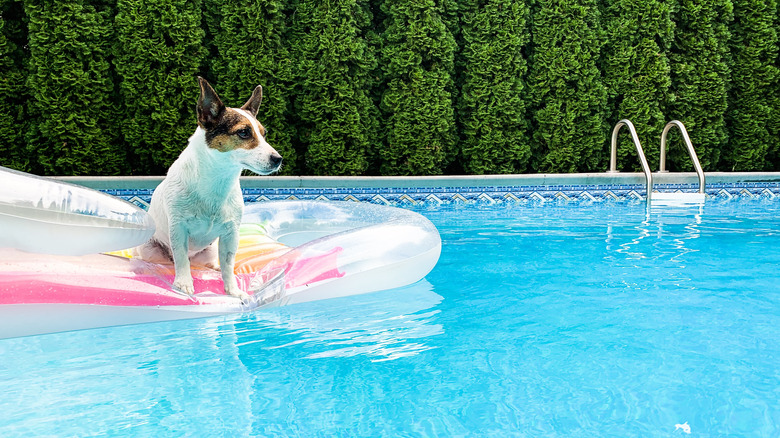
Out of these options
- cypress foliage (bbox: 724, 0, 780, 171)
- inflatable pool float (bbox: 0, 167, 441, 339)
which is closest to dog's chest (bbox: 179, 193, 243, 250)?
inflatable pool float (bbox: 0, 167, 441, 339)

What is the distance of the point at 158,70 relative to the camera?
771 centimetres

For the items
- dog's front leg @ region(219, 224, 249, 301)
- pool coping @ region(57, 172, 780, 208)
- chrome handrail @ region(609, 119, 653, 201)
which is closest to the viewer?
dog's front leg @ region(219, 224, 249, 301)

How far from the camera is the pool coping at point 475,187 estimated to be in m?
7.30

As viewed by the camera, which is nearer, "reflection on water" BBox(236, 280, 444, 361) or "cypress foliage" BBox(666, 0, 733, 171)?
"reflection on water" BBox(236, 280, 444, 361)

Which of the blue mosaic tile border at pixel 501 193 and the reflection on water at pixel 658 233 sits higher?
the blue mosaic tile border at pixel 501 193

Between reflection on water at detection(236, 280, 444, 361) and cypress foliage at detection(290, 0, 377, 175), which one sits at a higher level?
cypress foliage at detection(290, 0, 377, 175)

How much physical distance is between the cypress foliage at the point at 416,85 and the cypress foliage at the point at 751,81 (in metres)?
4.45

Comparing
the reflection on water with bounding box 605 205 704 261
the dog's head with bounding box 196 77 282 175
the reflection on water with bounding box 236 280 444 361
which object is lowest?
A: the reflection on water with bounding box 605 205 704 261

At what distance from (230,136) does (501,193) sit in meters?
5.69

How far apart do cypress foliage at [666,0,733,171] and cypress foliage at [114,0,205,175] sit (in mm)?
6692

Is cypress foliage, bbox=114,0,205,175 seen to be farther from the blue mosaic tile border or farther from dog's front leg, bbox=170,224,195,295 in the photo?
dog's front leg, bbox=170,224,195,295

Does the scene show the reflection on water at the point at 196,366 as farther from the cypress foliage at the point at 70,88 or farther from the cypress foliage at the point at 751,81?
the cypress foliage at the point at 751,81

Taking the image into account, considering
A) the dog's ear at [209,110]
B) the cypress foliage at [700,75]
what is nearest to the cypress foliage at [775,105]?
the cypress foliage at [700,75]

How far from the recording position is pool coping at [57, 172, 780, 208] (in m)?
7.30
